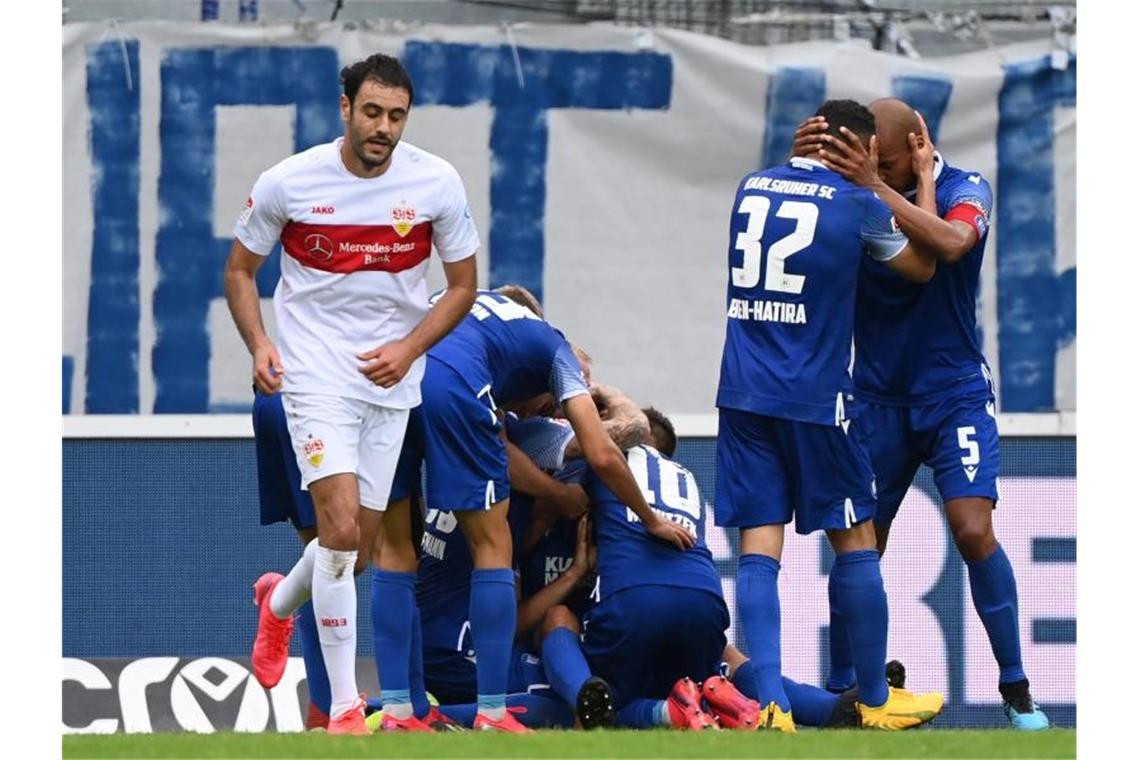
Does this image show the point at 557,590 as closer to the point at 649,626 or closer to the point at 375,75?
the point at 649,626

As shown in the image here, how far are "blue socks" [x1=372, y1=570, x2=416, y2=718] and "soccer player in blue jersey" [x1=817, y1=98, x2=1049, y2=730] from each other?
1525mm

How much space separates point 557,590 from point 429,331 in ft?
4.71

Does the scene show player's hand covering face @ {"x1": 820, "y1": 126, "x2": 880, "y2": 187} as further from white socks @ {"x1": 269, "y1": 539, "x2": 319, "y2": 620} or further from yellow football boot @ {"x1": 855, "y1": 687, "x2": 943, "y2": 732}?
white socks @ {"x1": 269, "y1": 539, "x2": 319, "y2": 620}

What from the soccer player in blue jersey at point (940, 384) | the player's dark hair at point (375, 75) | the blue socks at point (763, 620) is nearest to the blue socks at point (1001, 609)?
the soccer player in blue jersey at point (940, 384)

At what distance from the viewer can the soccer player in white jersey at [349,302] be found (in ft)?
22.8

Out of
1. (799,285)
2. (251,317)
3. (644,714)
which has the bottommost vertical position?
(644,714)

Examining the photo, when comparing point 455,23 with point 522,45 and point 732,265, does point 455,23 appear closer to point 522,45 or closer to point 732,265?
point 522,45

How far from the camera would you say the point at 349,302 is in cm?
706

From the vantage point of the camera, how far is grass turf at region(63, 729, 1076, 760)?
6188 mm

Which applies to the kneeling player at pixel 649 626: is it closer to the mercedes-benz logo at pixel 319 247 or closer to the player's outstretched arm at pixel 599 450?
the player's outstretched arm at pixel 599 450

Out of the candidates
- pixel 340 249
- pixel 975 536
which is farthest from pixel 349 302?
pixel 975 536

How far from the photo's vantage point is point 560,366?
7.68 meters

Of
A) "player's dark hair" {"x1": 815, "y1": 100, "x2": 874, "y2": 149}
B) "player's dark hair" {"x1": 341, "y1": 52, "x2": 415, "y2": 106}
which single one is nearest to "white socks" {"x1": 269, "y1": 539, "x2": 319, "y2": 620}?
"player's dark hair" {"x1": 341, "y1": 52, "x2": 415, "y2": 106}

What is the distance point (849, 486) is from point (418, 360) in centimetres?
139
